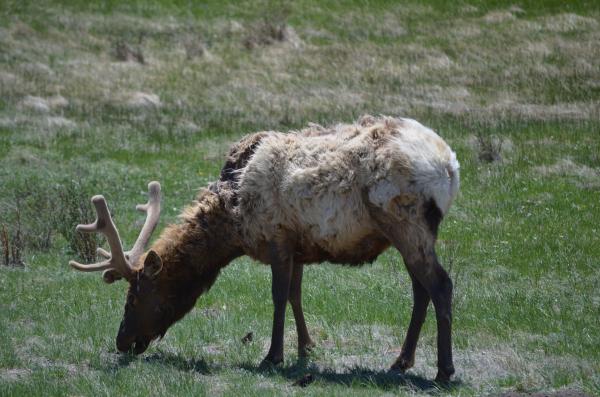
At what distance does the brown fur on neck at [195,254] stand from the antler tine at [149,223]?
11.1 inches

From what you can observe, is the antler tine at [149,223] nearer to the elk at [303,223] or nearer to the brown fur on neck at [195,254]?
the elk at [303,223]

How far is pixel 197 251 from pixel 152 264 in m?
0.45

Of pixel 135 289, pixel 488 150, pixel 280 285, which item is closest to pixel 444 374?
pixel 280 285

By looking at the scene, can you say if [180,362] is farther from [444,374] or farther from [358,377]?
[444,374]

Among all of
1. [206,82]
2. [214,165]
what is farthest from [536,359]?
[206,82]

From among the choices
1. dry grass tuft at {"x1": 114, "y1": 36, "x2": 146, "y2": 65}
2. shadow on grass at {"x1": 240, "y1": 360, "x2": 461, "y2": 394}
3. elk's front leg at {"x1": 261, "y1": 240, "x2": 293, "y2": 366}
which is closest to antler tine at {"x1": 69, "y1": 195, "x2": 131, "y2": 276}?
elk's front leg at {"x1": 261, "y1": 240, "x2": 293, "y2": 366}

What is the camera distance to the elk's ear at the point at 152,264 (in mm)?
9164

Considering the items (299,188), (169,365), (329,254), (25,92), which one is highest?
(299,188)

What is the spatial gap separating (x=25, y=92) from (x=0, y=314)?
13.6m

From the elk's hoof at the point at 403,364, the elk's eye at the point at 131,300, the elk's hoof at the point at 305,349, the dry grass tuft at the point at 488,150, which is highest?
the elk's eye at the point at 131,300

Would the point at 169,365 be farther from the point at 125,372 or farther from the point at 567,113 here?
the point at 567,113

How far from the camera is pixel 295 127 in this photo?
66.6 ft

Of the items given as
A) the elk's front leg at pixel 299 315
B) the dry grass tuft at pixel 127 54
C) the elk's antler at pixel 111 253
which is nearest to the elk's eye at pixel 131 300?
the elk's antler at pixel 111 253

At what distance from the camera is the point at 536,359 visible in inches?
343
